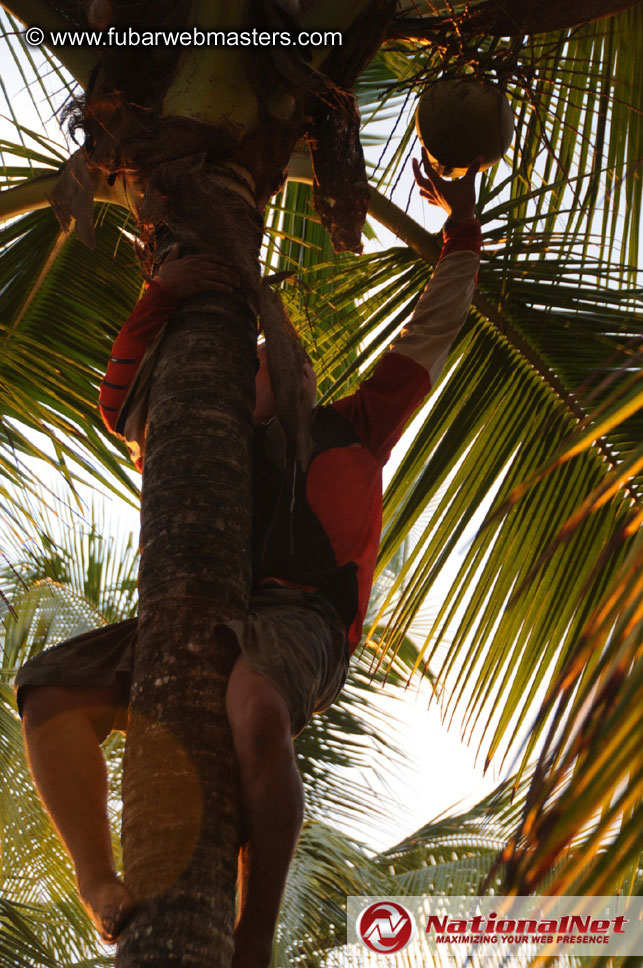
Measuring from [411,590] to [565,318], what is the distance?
103cm

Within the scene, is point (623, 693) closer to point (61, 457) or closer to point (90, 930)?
point (61, 457)

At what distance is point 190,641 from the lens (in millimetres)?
1757

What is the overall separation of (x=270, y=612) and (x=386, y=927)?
4.26 meters

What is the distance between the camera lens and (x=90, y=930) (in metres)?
6.12

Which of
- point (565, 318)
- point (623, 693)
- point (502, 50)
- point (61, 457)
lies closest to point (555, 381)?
point (565, 318)

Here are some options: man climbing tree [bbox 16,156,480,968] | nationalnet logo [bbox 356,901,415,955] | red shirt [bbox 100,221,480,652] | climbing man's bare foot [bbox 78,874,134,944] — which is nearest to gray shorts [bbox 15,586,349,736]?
man climbing tree [bbox 16,156,480,968]

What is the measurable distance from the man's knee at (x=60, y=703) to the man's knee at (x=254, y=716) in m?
0.50

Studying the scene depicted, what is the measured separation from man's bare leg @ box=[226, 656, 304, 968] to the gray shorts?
0.29 feet

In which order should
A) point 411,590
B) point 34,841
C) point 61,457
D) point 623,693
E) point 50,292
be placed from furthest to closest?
point 34,841 < point 50,292 < point 61,457 < point 411,590 < point 623,693

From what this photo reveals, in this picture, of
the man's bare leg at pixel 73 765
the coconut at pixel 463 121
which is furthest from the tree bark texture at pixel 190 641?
the coconut at pixel 463 121

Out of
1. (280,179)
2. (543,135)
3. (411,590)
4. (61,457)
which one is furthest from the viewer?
(61,457)

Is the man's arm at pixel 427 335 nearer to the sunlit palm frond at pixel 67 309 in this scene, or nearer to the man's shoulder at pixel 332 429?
the man's shoulder at pixel 332 429

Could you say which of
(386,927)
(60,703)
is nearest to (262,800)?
(60,703)

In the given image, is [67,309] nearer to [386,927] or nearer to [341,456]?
[341,456]
